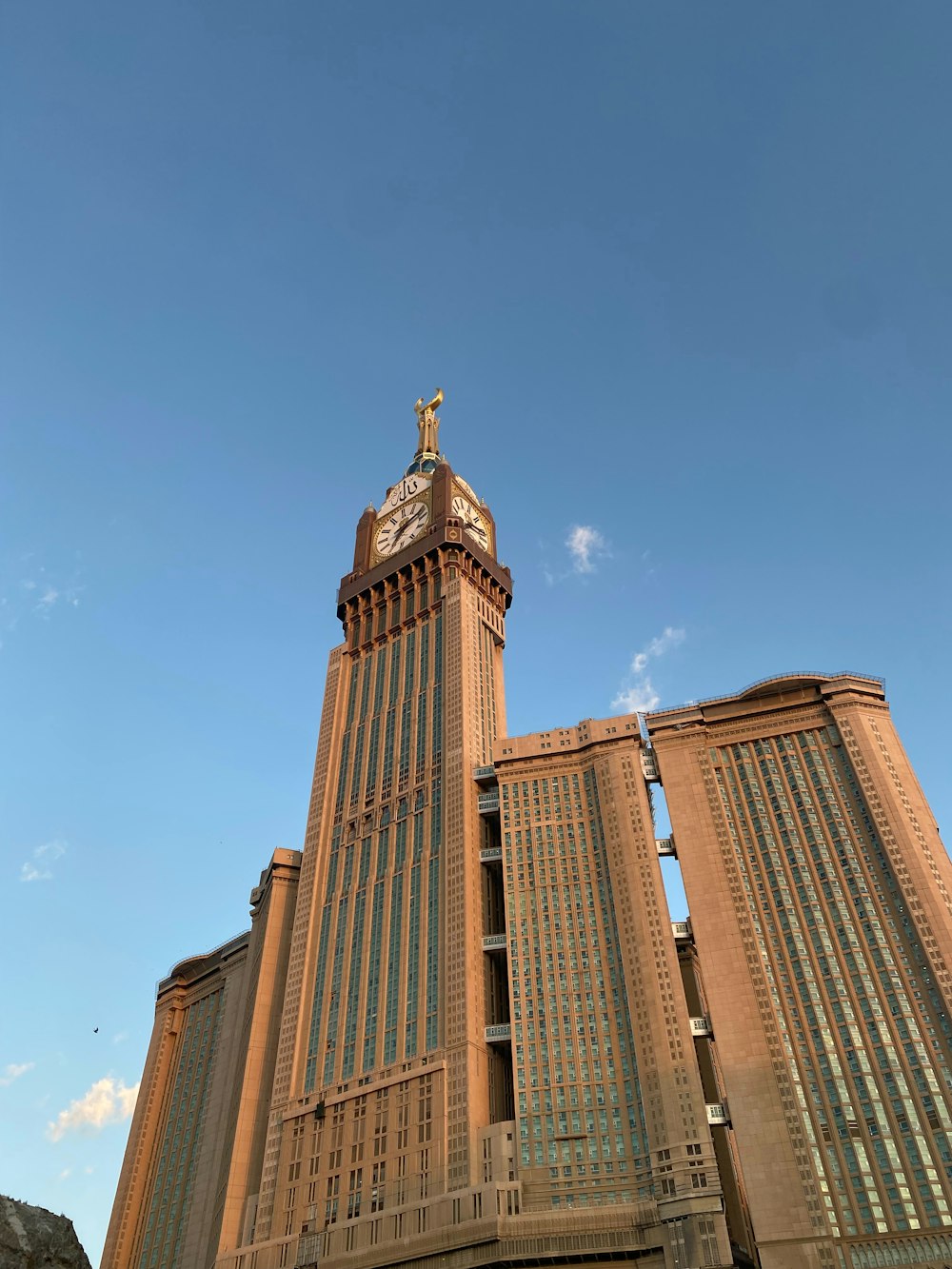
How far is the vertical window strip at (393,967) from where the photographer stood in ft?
358

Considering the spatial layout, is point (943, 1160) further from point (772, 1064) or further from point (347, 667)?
point (347, 667)

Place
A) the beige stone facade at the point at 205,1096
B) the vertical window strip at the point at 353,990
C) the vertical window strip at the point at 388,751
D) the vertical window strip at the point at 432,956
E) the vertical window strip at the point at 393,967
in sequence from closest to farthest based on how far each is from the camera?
the vertical window strip at the point at 432,956 < the vertical window strip at the point at 393,967 < the vertical window strip at the point at 353,990 < the beige stone facade at the point at 205,1096 < the vertical window strip at the point at 388,751

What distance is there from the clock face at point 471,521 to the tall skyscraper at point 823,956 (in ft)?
161

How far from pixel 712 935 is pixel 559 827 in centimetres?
2250

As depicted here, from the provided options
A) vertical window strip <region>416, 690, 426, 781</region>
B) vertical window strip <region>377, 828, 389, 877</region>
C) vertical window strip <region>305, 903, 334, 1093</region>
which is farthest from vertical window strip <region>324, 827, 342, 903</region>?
vertical window strip <region>416, 690, 426, 781</region>

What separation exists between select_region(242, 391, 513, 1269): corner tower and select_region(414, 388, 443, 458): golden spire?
17.9 m

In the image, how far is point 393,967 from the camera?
11512 cm

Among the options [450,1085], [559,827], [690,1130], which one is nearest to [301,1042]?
[450,1085]

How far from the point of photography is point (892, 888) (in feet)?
340

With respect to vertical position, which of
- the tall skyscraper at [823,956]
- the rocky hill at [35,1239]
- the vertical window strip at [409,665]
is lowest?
the rocky hill at [35,1239]

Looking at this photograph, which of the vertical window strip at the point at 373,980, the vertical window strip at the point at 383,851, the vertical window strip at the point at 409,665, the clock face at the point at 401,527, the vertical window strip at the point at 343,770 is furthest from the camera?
the clock face at the point at 401,527

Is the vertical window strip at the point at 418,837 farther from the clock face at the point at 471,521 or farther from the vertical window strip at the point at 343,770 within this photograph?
the clock face at the point at 471,521

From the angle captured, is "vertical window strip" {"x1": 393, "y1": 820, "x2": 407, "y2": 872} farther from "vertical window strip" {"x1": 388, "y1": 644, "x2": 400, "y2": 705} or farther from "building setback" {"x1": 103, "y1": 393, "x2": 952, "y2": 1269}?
"vertical window strip" {"x1": 388, "y1": 644, "x2": 400, "y2": 705}

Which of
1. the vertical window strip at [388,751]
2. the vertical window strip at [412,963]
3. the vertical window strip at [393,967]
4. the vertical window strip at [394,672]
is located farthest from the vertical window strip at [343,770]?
the vertical window strip at [412,963]
